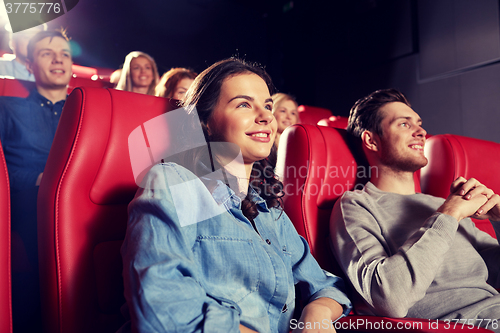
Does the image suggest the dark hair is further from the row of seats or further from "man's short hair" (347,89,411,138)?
"man's short hair" (347,89,411,138)

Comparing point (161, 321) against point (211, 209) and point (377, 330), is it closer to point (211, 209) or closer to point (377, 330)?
point (211, 209)

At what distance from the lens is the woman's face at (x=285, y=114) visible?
2.44 metres

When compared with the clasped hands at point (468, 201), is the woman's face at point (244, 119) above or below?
above

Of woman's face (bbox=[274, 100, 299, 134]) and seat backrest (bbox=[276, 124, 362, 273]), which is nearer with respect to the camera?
seat backrest (bbox=[276, 124, 362, 273])

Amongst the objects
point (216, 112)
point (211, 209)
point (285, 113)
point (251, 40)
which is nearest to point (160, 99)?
point (216, 112)

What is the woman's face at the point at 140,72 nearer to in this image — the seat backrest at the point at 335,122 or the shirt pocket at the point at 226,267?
the seat backrest at the point at 335,122

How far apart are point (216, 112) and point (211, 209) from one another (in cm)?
31

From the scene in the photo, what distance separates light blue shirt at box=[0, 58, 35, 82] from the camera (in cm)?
208

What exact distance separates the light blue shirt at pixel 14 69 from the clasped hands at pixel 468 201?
2.28m

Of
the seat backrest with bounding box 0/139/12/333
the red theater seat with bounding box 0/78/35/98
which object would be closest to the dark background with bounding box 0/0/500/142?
the red theater seat with bounding box 0/78/35/98

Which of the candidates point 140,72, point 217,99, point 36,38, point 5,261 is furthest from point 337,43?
→ point 5,261

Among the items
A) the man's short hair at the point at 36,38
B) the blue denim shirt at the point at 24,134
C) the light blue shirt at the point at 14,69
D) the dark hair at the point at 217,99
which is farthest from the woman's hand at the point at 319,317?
the light blue shirt at the point at 14,69

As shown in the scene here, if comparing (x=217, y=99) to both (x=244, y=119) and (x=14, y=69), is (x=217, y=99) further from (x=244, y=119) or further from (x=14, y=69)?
(x=14, y=69)

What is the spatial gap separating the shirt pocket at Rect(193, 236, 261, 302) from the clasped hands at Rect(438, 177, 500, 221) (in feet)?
2.09
